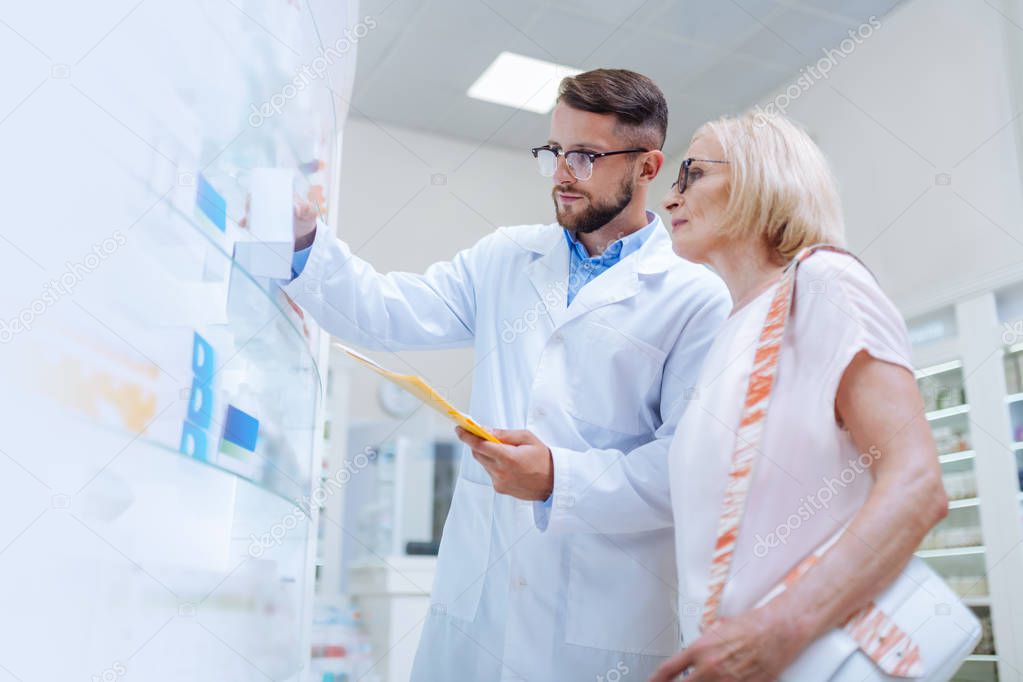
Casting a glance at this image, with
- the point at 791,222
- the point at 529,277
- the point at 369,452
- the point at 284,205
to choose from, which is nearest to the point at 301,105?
the point at 284,205

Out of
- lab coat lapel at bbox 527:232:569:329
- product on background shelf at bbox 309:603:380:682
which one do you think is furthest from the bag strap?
product on background shelf at bbox 309:603:380:682

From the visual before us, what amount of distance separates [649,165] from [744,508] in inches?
30.4

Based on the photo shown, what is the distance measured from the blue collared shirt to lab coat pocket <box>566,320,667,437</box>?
0.57ft

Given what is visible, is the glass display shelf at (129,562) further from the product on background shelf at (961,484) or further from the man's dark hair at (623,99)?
the product on background shelf at (961,484)

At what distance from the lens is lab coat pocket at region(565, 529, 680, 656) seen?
1211 mm

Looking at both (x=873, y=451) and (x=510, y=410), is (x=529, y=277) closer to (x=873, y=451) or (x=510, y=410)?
(x=510, y=410)

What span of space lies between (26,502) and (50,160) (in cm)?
25

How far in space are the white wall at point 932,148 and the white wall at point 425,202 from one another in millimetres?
1908

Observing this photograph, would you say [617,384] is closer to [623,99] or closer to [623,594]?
[623,594]

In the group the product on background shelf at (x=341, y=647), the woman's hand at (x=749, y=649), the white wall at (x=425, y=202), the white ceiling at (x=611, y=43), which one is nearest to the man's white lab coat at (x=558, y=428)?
the woman's hand at (x=749, y=649)

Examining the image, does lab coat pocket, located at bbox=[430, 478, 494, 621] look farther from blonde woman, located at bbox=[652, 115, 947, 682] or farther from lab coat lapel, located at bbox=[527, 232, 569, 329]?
blonde woman, located at bbox=[652, 115, 947, 682]

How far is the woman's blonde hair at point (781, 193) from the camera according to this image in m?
1.05

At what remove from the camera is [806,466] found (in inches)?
34.6

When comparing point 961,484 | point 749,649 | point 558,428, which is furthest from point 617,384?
point 961,484
